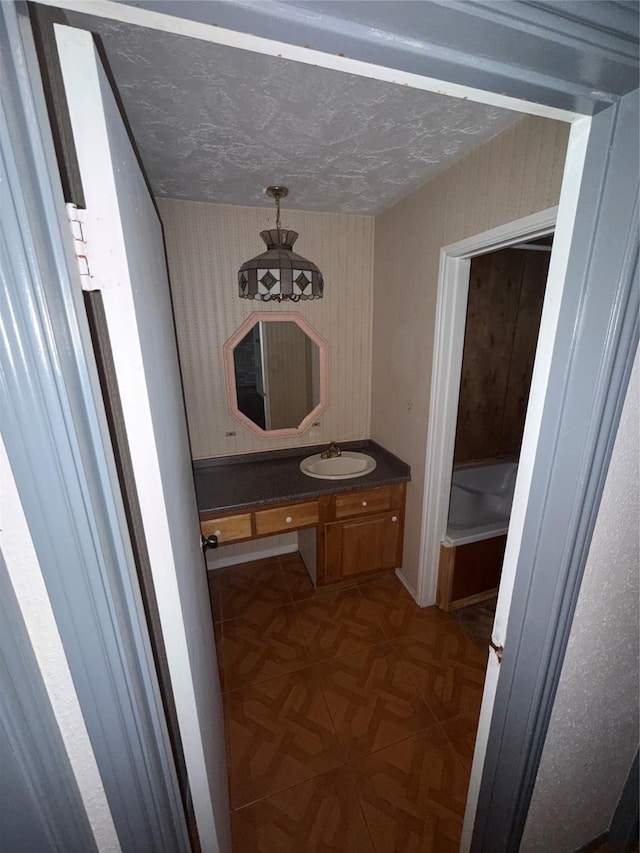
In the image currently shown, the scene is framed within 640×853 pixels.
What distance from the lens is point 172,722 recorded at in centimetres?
83

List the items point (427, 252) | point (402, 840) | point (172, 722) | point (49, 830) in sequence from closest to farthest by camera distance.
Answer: point (49, 830)
point (172, 722)
point (402, 840)
point (427, 252)

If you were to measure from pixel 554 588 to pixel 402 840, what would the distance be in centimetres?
120

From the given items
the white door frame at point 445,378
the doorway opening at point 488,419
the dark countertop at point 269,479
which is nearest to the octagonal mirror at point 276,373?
the dark countertop at point 269,479

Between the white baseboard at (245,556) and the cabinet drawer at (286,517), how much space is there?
0.71 meters

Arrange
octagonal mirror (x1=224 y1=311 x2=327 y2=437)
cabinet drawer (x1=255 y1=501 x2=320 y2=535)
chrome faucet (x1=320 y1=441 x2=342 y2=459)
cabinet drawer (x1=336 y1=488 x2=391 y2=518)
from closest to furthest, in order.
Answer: cabinet drawer (x1=255 y1=501 x2=320 y2=535)
cabinet drawer (x1=336 y1=488 x2=391 y2=518)
octagonal mirror (x1=224 y1=311 x2=327 y2=437)
chrome faucet (x1=320 y1=441 x2=342 y2=459)

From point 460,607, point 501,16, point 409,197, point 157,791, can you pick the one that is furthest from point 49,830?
point 409,197

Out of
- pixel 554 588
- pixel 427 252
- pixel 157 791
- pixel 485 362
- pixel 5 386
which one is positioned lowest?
pixel 157 791

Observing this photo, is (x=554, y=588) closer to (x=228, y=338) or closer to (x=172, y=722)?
(x=172, y=722)

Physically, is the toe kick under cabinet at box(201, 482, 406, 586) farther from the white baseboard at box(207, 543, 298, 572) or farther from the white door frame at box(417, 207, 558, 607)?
the white baseboard at box(207, 543, 298, 572)

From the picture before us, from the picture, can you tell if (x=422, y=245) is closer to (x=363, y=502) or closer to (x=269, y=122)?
(x=269, y=122)

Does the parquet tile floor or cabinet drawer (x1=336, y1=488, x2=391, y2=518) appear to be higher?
cabinet drawer (x1=336, y1=488, x2=391, y2=518)

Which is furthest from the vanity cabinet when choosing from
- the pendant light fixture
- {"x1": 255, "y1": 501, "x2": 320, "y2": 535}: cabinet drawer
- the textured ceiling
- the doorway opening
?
the textured ceiling

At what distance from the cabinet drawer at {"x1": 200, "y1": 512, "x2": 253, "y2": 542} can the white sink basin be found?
486 mm

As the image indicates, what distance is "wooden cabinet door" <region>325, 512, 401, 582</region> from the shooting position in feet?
6.88
